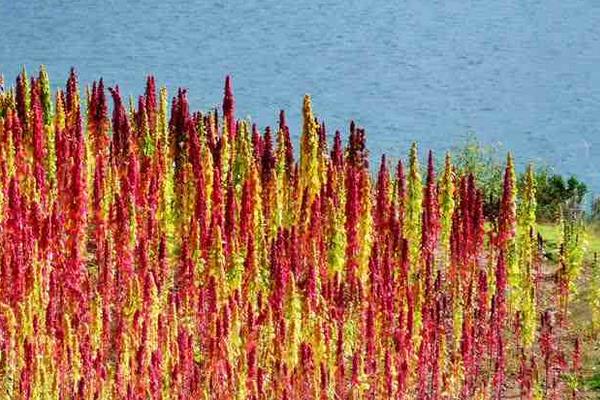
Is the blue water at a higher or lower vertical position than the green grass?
higher

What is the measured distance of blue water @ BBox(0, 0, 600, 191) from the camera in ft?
97.9

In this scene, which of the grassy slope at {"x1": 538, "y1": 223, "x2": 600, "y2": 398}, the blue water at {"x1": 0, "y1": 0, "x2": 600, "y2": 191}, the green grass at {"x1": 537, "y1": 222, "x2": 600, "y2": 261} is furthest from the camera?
the blue water at {"x1": 0, "y1": 0, "x2": 600, "y2": 191}

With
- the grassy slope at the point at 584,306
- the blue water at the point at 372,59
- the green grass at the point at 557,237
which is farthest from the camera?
the blue water at the point at 372,59

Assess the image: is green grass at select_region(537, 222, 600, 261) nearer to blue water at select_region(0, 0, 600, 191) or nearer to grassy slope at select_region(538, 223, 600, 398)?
grassy slope at select_region(538, 223, 600, 398)

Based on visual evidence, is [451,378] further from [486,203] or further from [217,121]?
[486,203]

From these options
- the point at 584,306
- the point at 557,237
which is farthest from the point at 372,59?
the point at 584,306

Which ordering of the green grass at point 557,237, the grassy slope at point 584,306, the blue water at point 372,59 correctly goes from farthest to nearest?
the blue water at point 372,59, the green grass at point 557,237, the grassy slope at point 584,306

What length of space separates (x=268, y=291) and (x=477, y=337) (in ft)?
7.72

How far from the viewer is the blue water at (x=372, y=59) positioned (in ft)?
97.9

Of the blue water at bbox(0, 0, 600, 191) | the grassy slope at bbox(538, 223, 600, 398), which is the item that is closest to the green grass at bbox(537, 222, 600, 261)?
the grassy slope at bbox(538, 223, 600, 398)

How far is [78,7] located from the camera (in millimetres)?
44750

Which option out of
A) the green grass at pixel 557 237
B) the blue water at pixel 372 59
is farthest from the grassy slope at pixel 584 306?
the blue water at pixel 372 59

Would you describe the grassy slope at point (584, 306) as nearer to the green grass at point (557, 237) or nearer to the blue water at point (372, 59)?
the green grass at point (557, 237)

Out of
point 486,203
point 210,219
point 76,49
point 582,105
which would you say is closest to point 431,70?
point 582,105
